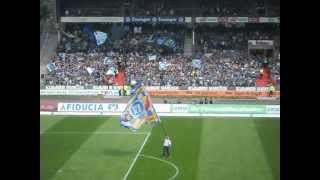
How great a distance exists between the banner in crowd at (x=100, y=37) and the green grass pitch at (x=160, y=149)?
16.5m

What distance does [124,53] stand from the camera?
1576 inches

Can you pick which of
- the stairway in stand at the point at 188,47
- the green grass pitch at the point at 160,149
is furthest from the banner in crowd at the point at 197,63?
the green grass pitch at the point at 160,149

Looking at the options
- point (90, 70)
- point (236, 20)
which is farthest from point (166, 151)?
point (236, 20)

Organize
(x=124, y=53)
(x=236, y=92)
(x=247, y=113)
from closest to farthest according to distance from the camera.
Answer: (x=247, y=113)
(x=236, y=92)
(x=124, y=53)

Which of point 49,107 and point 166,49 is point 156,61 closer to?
point 166,49

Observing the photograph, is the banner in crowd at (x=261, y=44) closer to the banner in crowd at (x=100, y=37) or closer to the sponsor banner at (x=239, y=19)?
the sponsor banner at (x=239, y=19)

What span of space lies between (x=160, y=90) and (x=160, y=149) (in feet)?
48.5

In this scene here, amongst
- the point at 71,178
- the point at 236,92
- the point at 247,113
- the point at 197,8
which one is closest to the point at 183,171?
the point at 71,178

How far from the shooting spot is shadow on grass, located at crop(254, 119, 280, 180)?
54.4 feet

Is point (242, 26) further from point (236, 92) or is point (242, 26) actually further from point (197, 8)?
point (236, 92)

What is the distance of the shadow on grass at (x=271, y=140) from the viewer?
16.6 m

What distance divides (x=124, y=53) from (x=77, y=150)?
21899mm

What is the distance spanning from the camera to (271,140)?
19.9 meters

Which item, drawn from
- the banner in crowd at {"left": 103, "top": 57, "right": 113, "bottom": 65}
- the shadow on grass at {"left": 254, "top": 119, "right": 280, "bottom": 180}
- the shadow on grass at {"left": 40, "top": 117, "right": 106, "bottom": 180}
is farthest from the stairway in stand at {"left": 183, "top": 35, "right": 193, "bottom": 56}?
the shadow on grass at {"left": 40, "top": 117, "right": 106, "bottom": 180}
